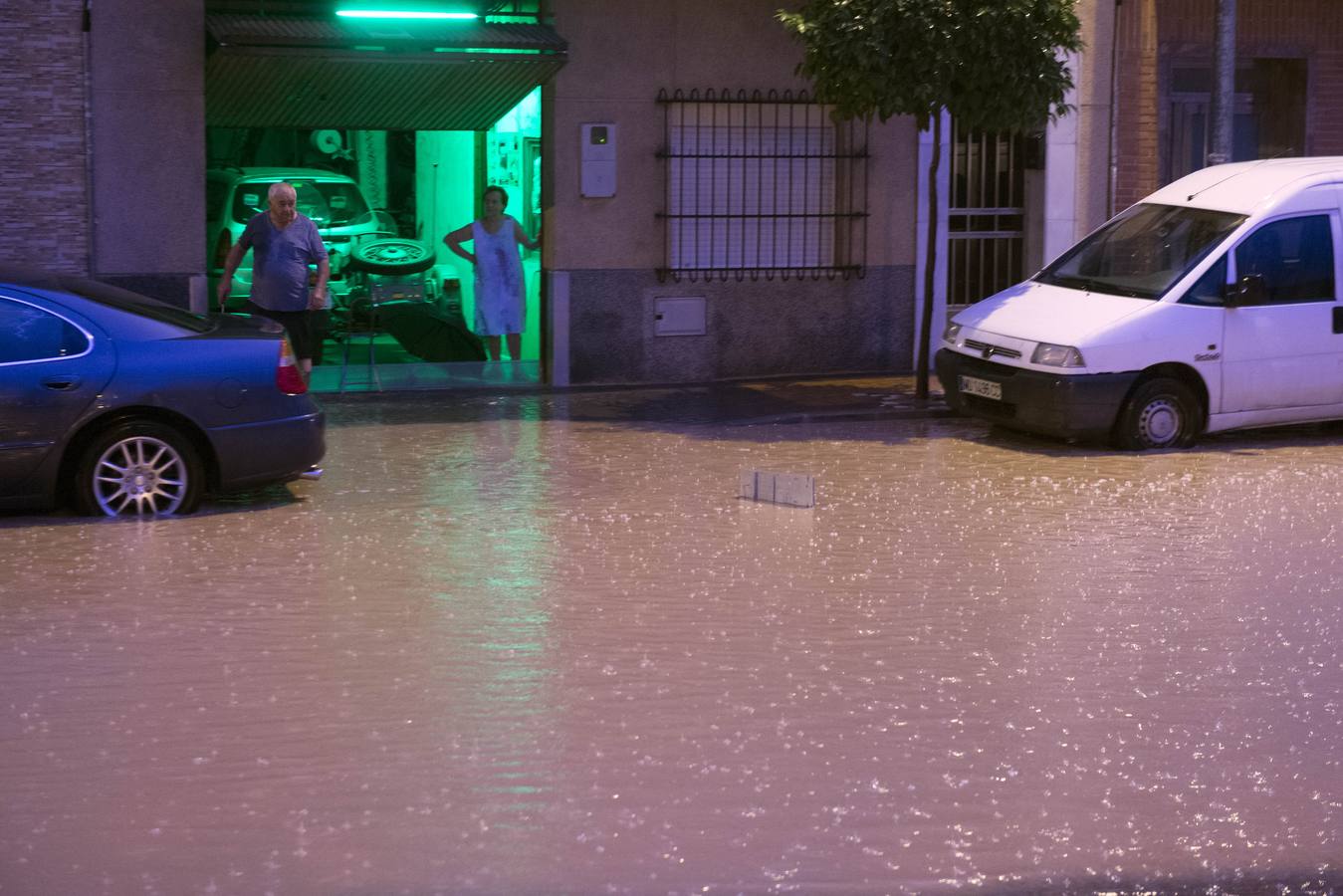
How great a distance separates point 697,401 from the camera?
15.8 m

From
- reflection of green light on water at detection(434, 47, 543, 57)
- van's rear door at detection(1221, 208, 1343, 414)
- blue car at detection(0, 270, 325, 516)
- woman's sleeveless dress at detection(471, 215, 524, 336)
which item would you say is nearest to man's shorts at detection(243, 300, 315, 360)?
blue car at detection(0, 270, 325, 516)

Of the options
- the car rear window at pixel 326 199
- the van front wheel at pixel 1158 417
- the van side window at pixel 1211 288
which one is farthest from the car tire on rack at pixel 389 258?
the van side window at pixel 1211 288

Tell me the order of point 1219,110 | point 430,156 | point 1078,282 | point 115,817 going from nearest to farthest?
1. point 115,817
2. point 1078,282
3. point 1219,110
4. point 430,156

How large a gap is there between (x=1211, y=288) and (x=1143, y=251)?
2.41 ft

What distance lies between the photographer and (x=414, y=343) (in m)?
17.8

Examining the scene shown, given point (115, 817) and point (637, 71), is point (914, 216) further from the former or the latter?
point (115, 817)

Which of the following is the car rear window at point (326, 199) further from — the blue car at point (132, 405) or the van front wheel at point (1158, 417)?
the van front wheel at point (1158, 417)

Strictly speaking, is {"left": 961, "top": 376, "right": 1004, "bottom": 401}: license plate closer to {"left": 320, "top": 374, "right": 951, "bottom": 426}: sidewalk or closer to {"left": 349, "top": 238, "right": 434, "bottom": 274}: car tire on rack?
{"left": 320, "top": 374, "right": 951, "bottom": 426}: sidewalk

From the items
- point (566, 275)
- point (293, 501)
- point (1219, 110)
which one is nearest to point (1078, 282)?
point (1219, 110)

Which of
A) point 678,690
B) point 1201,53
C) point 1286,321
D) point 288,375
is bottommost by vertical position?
point 678,690

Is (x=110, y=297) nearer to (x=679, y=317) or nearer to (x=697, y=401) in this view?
(x=697, y=401)

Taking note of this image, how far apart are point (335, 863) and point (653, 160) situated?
12.3 metres

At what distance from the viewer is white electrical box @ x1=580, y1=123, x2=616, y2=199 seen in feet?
54.5

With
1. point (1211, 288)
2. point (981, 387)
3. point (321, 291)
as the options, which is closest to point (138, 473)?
point (321, 291)
